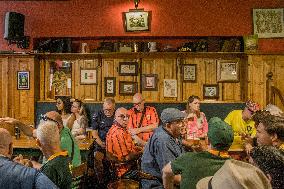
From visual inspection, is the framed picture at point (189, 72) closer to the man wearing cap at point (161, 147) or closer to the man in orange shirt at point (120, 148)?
the man in orange shirt at point (120, 148)

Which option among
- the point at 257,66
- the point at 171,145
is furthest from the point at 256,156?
the point at 257,66

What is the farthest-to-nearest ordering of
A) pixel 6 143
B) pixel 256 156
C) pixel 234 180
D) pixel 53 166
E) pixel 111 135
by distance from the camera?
pixel 111 135, pixel 53 166, pixel 6 143, pixel 256 156, pixel 234 180

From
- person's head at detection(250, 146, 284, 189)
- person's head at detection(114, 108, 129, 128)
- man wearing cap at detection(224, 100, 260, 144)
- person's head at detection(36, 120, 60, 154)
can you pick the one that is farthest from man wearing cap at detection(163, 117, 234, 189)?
man wearing cap at detection(224, 100, 260, 144)

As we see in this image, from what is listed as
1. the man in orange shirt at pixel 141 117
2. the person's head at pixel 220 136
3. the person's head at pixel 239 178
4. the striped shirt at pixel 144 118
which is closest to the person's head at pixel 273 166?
A: the person's head at pixel 239 178

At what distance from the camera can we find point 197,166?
2760 mm

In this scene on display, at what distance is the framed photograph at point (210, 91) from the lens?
9.33 meters

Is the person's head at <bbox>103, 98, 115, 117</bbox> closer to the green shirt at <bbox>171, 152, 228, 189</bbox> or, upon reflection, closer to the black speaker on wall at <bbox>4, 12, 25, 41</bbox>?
the black speaker on wall at <bbox>4, 12, 25, 41</bbox>

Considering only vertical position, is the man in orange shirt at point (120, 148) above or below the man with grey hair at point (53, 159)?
below

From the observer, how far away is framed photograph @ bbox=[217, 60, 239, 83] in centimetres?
930

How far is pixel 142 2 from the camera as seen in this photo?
943cm

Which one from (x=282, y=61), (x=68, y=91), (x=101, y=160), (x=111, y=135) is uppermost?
(x=282, y=61)

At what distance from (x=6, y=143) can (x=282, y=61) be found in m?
7.29

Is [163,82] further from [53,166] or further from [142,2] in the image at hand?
[53,166]

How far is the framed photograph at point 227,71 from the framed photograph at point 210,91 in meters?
0.20
